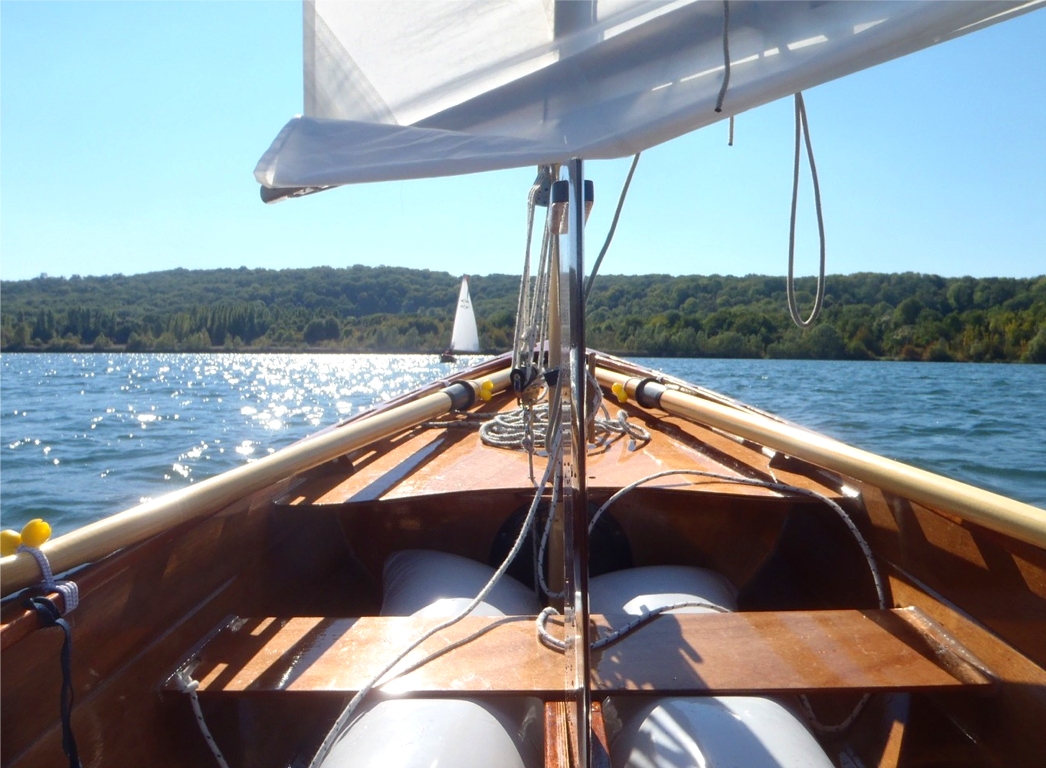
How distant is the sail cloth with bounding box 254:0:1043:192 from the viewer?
88 cm

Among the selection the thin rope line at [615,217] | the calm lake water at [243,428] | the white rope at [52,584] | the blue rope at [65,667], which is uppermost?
the thin rope line at [615,217]

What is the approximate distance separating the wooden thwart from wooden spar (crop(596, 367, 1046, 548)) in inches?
9.9

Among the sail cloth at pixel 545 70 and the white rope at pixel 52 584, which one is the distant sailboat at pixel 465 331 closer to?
the sail cloth at pixel 545 70

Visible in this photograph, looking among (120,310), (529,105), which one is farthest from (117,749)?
(120,310)

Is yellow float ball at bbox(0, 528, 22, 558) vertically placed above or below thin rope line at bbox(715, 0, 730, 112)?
below

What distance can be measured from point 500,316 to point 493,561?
23191 mm

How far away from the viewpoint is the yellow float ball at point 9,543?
0.94 meters

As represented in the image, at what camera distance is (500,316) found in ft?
81.7

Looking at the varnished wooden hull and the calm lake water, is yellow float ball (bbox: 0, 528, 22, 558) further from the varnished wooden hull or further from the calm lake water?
the calm lake water

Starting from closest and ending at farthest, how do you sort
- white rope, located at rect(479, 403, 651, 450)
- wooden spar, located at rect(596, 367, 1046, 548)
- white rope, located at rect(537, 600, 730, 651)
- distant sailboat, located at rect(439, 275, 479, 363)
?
wooden spar, located at rect(596, 367, 1046, 548) < white rope, located at rect(537, 600, 730, 651) < white rope, located at rect(479, 403, 651, 450) < distant sailboat, located at rect(439, 275, 479, 363)

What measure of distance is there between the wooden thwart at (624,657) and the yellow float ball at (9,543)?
1.25 ft

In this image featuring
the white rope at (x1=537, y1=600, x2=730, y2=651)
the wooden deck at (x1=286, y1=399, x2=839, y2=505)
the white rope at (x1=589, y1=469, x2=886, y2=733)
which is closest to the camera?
the white rope at (x1=537, y1=600, x2=730, y2=651)

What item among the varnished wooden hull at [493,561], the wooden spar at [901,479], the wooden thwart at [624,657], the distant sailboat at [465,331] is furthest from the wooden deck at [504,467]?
the distant sailboat at [465,331]

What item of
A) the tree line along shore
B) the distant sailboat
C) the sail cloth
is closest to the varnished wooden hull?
the sail cloth
